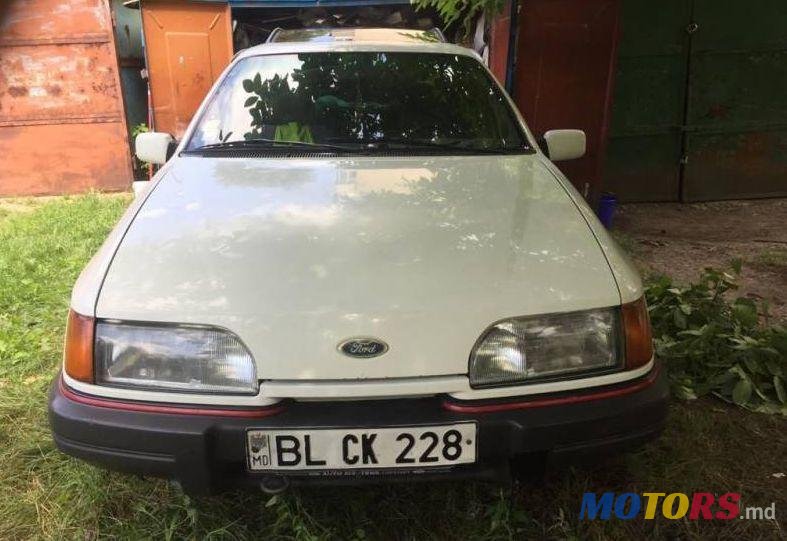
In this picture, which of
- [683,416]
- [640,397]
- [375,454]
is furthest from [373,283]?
[683,416]

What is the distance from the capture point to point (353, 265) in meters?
1.68

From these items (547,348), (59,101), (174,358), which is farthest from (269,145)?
(59,101)

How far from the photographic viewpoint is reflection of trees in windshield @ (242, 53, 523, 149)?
2.55 meters

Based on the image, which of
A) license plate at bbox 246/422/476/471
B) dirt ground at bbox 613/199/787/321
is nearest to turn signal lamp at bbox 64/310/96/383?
license plate at bbox 246/422/476/471

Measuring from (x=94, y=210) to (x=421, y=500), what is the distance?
496 centimetres

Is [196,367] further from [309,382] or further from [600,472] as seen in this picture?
[600,472]

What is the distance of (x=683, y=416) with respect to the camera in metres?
2.51

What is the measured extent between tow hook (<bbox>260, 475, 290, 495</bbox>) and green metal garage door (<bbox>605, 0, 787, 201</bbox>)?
16.8ft

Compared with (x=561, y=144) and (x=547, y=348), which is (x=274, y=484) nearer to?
(x=547, y=348)

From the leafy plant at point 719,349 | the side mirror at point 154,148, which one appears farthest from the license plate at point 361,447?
the side mirror at point 154,148

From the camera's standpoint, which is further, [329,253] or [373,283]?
[329,253]

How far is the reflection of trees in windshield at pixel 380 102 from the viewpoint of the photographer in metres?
2.55

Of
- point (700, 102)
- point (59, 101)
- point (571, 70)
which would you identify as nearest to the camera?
point (571, 70)

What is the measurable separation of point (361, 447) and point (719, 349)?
1.98 meters
